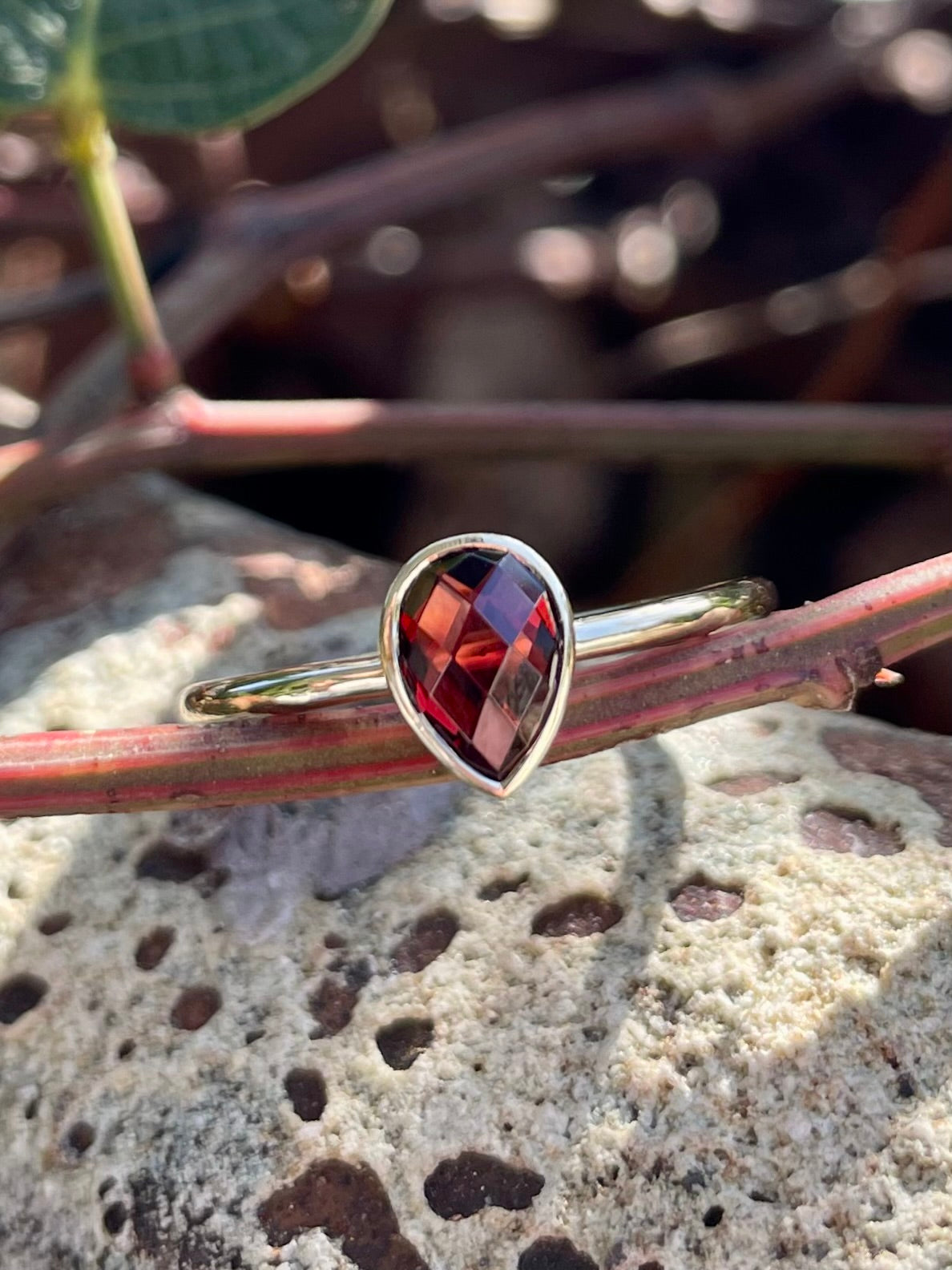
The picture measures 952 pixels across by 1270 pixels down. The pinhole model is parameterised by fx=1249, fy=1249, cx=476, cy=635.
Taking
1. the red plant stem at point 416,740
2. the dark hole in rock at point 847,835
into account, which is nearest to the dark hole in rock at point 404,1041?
the red plant stem at point 416,740

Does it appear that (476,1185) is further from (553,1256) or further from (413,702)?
(413,702)

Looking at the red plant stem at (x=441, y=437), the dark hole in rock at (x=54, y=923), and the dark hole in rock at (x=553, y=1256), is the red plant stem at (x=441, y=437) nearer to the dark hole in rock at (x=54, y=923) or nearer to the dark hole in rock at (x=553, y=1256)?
the dark hole in rock at (x=54, y=923)

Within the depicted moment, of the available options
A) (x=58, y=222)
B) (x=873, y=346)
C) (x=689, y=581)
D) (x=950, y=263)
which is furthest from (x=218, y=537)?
(x=950, y=263)

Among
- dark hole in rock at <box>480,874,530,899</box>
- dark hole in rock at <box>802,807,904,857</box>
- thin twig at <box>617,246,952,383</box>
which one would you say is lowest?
thin twig at <box>617,246,952,383</box>

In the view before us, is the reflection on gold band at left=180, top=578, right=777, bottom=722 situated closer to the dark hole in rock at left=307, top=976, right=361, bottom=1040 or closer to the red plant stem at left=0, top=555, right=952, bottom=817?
the red plant stem at left=0, top=555, right=952, bottom=817

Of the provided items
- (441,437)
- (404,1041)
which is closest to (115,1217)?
(404,1041)

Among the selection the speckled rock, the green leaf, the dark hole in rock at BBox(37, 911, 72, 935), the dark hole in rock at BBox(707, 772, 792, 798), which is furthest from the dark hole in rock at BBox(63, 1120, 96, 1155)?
the green leaf
